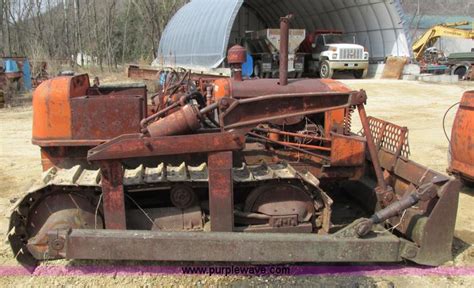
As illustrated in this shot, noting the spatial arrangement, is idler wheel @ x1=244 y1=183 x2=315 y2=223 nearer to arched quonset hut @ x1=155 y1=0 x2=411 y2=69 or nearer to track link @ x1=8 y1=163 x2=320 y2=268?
track link @ x1=8 y1=163 x2=320 y2=268

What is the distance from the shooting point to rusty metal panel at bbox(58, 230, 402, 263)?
3588 mm

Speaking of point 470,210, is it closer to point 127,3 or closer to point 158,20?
point 158,20

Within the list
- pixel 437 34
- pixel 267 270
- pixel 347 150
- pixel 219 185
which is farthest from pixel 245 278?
pixel 437 34

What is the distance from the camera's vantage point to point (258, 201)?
13.2ft

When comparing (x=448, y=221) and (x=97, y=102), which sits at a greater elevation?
(x=97, y=102)

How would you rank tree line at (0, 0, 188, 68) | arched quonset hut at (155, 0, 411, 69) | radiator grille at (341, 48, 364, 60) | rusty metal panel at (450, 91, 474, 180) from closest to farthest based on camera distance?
rusty metal panel at (450, 91, 474, 180) → arched quonset hut at (155, 0, 411, 69) → radiator grille at (341, 48, 364, 60) → tree line at (0, 0, 188, 68)

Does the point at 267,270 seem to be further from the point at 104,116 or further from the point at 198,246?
the point at 104,116

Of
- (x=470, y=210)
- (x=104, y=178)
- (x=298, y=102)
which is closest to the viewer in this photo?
(x=104, y=178)

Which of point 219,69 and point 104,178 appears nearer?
point 104,178

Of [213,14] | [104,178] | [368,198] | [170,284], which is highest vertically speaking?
[213,14]

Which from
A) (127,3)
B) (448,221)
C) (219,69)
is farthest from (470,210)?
(127,3)

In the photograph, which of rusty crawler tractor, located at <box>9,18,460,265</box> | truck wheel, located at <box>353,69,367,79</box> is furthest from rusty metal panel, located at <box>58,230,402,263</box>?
truck wheel, located at <box>353,69,367,79</box>

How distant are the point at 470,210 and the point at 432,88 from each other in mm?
15233

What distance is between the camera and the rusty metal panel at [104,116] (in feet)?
13.5
